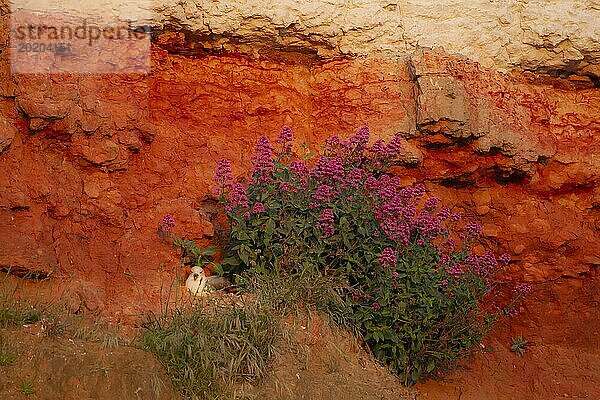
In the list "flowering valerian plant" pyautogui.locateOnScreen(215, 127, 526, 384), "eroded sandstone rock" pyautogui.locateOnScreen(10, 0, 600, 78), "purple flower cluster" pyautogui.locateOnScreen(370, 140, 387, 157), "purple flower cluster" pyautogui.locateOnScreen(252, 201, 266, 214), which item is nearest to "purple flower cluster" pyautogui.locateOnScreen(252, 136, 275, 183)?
"flowering valerian plant" pyautogui.locateOnScreen(215, 127, 526, 384)

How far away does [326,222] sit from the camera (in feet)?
20.0

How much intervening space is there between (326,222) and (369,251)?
15.6 inches

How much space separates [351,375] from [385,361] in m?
0.60

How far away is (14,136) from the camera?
6.14m

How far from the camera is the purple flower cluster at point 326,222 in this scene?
6.02 m

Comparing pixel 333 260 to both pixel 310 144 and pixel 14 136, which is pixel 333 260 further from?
pixel 14 136

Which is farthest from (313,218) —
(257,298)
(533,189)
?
(533,189)

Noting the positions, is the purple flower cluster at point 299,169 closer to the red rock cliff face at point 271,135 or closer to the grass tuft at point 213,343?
the red rock cliff face at point 271,135

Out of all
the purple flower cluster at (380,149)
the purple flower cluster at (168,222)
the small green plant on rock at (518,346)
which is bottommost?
the small green plant on rock at (518,346)

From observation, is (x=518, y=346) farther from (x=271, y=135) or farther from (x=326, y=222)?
(x=271, y=135)

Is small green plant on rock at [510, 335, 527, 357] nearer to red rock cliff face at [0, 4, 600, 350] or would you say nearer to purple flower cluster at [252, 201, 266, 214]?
red rock cliff face at [0, 4, 600, 350]

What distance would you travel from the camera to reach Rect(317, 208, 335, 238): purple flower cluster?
237 inches

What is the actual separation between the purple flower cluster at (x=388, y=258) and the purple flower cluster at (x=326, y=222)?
40cm
